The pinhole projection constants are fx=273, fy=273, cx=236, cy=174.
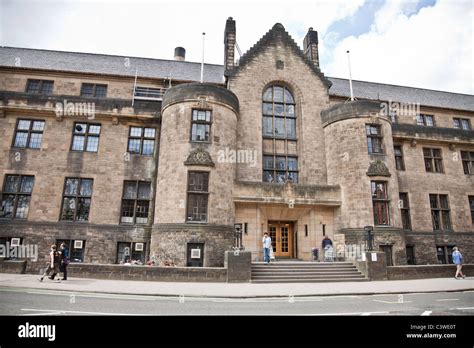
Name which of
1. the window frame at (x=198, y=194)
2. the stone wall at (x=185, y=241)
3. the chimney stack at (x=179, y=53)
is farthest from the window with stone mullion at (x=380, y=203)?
the chimney stack at (x=179, y=53)

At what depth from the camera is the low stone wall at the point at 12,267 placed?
14.6 metres

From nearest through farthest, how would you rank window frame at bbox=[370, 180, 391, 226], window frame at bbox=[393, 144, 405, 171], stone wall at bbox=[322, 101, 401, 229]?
stone wall at bbox=[322, 101, 401, 229] < window frame at bbox=[370, 180, 391, 226] < window frame at bbox=[393, 144, 405, 171]

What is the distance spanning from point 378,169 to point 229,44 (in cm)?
1538

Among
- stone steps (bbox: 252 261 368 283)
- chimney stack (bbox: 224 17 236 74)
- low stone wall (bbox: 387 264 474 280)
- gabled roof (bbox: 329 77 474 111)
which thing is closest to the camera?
stone steps (bbox: 252 261 368 283)

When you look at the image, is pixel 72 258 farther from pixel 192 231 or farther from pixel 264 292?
pixel 264 292

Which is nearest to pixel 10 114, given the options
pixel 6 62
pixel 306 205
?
pixel 6 62

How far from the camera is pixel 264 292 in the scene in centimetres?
1012

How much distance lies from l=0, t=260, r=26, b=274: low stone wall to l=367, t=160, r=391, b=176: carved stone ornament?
21680mm

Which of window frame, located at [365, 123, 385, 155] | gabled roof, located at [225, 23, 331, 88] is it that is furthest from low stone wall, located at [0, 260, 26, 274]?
window frame, located at [365, 123, 385, 155]

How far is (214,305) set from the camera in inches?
310

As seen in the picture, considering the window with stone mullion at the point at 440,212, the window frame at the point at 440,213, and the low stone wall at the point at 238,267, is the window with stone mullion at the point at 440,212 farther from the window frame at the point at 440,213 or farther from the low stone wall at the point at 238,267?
the low stone wall at the point at 238,267

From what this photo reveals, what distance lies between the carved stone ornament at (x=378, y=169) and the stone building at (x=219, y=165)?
9 centimetres

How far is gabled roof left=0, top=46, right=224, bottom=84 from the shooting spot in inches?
917

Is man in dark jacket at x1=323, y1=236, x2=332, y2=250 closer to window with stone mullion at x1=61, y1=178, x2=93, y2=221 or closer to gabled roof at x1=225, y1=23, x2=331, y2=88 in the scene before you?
gabled roof at x1=225, y1=23, x2=331, y2=88
